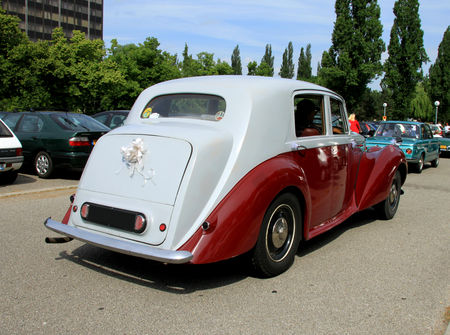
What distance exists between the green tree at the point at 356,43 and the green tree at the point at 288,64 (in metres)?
37.7

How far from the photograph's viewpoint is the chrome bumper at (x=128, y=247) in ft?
11.2

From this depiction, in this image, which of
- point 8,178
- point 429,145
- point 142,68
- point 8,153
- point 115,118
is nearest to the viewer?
point 8,153

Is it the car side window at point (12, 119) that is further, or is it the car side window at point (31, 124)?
the car side window at point (12, 119)

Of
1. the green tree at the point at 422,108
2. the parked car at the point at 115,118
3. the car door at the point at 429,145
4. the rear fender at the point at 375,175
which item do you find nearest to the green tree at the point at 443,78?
the green tree at the point at 422,108

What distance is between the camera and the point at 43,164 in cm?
1040

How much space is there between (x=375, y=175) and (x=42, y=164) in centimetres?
760

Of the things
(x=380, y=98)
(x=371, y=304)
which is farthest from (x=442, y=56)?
(x=371, y=304)

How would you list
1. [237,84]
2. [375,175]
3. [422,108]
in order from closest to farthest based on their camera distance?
[237,84]
[375,175]
[422,108]

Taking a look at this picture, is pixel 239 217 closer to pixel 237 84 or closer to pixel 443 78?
pixel 237 84

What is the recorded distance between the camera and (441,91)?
189 feet

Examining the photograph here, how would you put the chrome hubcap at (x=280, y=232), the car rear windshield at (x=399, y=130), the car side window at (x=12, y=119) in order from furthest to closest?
the car rear windshield at (x=399, y=130) → the car side window at (x=12, y=119) → the chrome hubcap at (x=280, y=232)

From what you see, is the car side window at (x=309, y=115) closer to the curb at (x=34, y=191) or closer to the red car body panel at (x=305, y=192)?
the red car body panel at (x=305, y=192)

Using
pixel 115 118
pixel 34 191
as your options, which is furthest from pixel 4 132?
pixel 115 118

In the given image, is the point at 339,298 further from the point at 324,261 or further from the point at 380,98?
the point at 380,98
